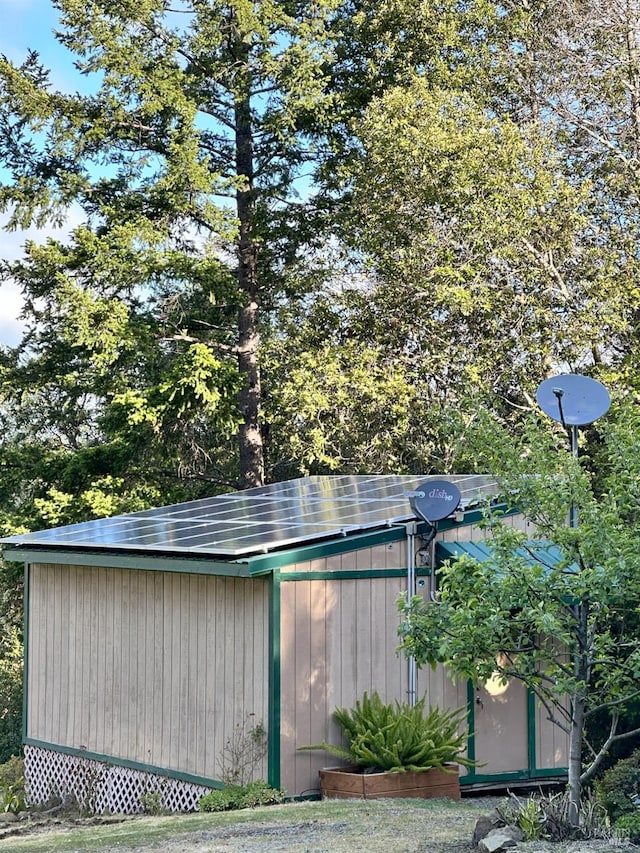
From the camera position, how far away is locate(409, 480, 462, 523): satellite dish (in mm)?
11117

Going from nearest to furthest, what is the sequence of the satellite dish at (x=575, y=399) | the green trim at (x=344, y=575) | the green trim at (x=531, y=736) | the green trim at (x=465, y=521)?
the satellite dish at (x=575, y=399) < the green trim at (x=344, y=575) < the green trim at (x=465, y=521) < the green trim at (x=531, y=736)

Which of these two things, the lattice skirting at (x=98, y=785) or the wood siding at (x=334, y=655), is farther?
the lattice skirting at (x=98, y=785)

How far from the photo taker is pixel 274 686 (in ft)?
34.1

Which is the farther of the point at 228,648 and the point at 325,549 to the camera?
the point at 228,648

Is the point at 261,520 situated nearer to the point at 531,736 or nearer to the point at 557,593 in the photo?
the point at 531,736

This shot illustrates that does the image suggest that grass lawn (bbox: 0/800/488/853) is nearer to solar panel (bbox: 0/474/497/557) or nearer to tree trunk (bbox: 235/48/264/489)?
solar panel (bbox: 0/474/497/557)

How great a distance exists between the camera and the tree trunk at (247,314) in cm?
2128

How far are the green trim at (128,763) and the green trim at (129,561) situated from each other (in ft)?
6.62

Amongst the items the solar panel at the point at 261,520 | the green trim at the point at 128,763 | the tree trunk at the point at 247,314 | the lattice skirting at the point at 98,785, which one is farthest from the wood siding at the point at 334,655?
the tree trunk at the point at 247,314

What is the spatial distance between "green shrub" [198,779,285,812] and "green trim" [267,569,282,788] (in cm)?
15

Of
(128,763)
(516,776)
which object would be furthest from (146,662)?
(516,776)

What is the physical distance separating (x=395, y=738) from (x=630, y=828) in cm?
330

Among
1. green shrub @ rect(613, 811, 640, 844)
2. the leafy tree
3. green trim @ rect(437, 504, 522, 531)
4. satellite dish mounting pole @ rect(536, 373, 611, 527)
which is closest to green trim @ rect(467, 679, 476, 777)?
green trim @ rect(437, 504, 522, 531)

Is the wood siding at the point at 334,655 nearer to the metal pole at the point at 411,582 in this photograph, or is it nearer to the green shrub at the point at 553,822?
the metal pole at the point at 411,582
